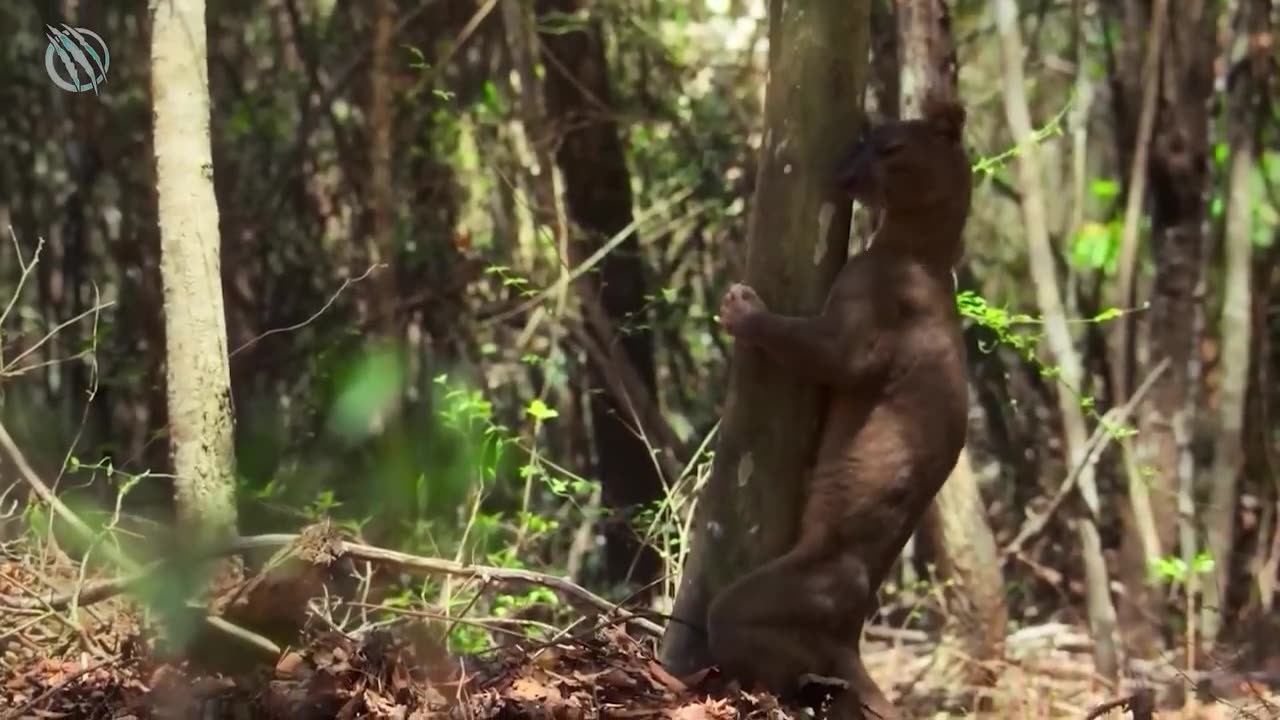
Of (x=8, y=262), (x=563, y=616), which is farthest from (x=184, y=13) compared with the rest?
(x=563, y=616)

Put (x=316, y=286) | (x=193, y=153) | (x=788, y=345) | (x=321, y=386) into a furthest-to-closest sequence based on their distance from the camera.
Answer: (x=316, y=286)
(x=321, y=386)
(x=193, y=153)
(x=788, y=345)

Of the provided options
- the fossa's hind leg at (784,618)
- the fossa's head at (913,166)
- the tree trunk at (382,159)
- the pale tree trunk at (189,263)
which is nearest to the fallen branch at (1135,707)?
the fossa's hind leg at (784,618)

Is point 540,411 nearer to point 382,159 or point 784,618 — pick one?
point 382,159

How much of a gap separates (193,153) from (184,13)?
12.6 inches

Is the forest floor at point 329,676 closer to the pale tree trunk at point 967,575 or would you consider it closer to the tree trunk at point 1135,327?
the pale tree trunk at point 967,575

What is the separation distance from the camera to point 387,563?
114 inches

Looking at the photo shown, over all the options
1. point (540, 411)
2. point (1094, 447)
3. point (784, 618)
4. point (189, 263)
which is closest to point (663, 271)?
point (540, 411)

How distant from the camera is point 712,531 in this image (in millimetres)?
2674

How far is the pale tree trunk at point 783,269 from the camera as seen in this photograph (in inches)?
99.3

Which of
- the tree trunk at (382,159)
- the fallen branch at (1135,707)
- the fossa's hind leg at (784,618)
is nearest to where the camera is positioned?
the fossa's hind leg at (784,618)

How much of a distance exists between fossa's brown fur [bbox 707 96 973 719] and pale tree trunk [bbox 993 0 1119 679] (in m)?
1.90

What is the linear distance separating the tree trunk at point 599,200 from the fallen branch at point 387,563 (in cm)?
148

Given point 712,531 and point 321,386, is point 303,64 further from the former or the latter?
point 712,531

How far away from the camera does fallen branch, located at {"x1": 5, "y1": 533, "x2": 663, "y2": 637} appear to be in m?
2.60
